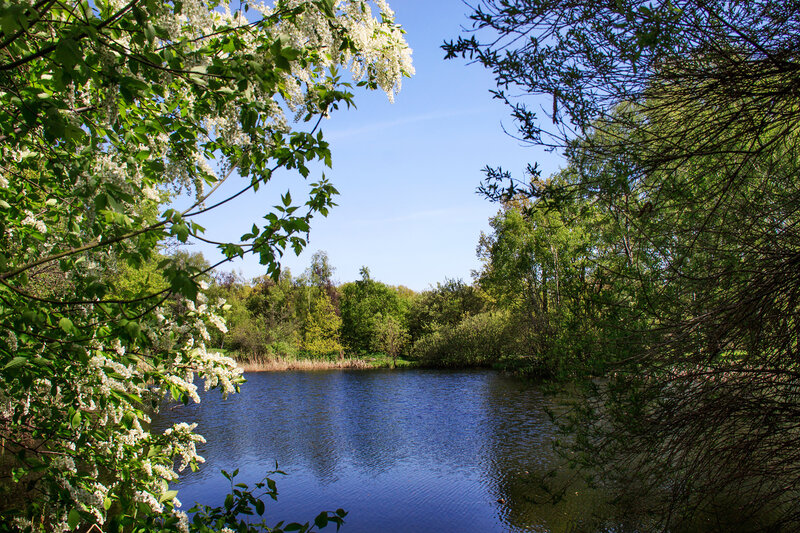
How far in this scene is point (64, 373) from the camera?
2670 millimetres

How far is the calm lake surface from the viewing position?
8.73 metres

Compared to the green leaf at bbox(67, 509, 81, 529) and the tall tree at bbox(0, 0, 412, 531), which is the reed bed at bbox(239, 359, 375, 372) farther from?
the green leaf at bbox(67, 509, 81, 529)

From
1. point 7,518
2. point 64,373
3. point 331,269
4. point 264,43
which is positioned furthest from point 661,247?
point 331,269

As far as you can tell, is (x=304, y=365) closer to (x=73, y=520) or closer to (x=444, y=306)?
(x=444, y=306)

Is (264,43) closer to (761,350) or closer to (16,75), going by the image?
(16,75)

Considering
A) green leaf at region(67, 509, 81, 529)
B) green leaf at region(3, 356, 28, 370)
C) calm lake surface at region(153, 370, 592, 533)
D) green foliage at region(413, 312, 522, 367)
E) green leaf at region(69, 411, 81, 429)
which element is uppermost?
green leaf at region(3, 356, 28, 370)

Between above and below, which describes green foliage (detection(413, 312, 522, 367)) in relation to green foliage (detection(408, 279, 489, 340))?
below

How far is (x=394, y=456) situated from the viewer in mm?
12555

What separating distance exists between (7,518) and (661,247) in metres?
5.34

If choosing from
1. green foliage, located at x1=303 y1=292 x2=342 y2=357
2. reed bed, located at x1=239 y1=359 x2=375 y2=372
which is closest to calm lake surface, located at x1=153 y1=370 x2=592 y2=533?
reed bed, located at x1=239 y1=359 x2=375 y2=372

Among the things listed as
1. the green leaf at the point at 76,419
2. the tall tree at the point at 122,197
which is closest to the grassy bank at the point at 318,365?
the tall tree at the point at 122,197

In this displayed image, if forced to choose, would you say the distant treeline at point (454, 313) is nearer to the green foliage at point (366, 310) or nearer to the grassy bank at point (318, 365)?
the green foliage at point (366, 310)

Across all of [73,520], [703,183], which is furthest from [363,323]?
[73,520]

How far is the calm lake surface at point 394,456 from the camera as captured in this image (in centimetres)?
873
